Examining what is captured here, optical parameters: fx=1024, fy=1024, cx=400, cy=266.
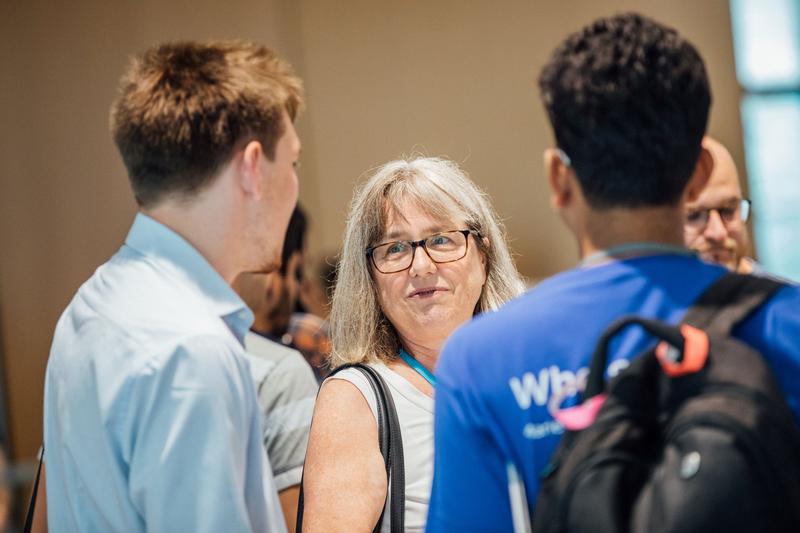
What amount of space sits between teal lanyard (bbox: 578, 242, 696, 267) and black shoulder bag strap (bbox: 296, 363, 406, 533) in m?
0.70

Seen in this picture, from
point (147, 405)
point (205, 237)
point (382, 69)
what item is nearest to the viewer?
point (147, 405)

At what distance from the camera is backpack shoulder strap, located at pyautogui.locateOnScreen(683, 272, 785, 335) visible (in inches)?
44.2

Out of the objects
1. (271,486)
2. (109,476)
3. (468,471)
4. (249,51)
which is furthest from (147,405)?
(249,51)

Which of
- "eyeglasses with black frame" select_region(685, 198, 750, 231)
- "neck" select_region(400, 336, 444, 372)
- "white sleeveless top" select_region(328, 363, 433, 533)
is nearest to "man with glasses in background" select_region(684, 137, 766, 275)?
"eyeglasses with black frame" select_region(685, 198, 750, 231)

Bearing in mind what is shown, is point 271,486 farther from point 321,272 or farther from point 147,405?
point 321,272

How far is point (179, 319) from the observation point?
166cm

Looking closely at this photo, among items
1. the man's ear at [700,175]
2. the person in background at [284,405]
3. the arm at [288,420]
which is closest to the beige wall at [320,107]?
the person in background at [284,405]

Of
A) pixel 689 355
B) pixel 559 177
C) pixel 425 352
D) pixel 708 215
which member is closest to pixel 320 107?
pixel 708 215

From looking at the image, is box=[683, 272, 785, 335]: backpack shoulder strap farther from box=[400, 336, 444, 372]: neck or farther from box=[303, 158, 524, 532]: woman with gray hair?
box=[400, 336, 444, 372]: neck

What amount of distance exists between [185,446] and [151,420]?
0.22ft

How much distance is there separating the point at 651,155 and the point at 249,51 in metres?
1.01

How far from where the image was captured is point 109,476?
63.3 inches

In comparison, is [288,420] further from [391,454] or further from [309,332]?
[309,332]

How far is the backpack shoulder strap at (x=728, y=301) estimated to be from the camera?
3.68 ft
